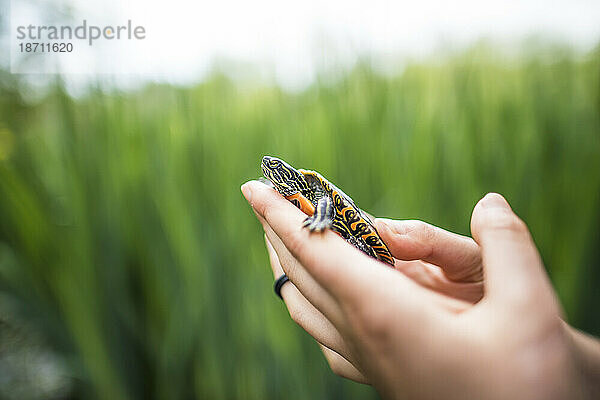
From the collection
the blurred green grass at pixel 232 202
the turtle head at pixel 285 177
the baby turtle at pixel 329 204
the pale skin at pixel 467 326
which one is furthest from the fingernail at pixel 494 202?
the blurred green grass at pixel 232 202

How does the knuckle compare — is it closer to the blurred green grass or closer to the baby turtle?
the baby turtle

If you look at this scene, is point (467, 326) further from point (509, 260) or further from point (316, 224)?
point (316, 224)

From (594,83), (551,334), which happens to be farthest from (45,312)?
(594,83)

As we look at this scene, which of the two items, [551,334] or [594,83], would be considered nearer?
[551,334]

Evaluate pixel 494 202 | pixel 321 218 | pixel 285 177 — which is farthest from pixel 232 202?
pixel 494 202

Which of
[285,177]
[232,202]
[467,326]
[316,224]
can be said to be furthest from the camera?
[232,202]

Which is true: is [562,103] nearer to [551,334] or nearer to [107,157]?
[551,334]

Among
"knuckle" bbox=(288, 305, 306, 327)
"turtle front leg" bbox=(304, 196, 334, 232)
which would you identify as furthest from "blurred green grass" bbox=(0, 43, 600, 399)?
"turtle front leg" bbox=(304, 196, 334, 232)
